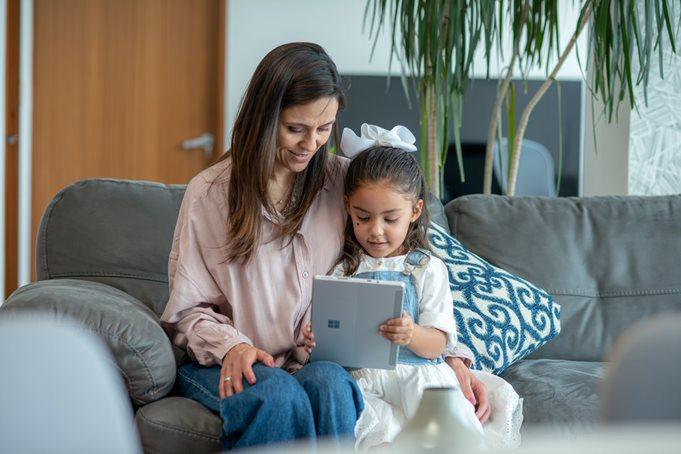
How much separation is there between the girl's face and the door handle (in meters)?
2.86

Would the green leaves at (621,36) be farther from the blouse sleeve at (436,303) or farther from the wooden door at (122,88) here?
the wooden door at (122,88)

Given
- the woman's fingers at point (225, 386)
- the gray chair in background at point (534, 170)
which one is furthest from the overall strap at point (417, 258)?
the gray chair in background at point (534, 170)

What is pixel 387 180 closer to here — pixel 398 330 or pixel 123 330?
pixel 398 330

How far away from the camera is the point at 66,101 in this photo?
463 centimetres

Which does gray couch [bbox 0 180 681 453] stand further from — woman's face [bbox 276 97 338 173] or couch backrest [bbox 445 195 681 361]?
woman's face [bbox 276 97 338 173]

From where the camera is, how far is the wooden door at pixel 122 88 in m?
4.62

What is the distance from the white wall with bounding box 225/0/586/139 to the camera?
4.65m

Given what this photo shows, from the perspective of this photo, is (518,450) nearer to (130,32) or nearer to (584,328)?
(584,328)

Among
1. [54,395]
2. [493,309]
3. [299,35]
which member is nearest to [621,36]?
[493,309]

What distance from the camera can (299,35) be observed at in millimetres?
4715

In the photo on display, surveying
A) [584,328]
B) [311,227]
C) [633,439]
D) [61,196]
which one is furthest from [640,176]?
[633,439]

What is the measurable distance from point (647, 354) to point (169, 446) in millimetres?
1009

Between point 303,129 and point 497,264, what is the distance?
734 millimetres

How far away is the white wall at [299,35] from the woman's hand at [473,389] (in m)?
2.94
